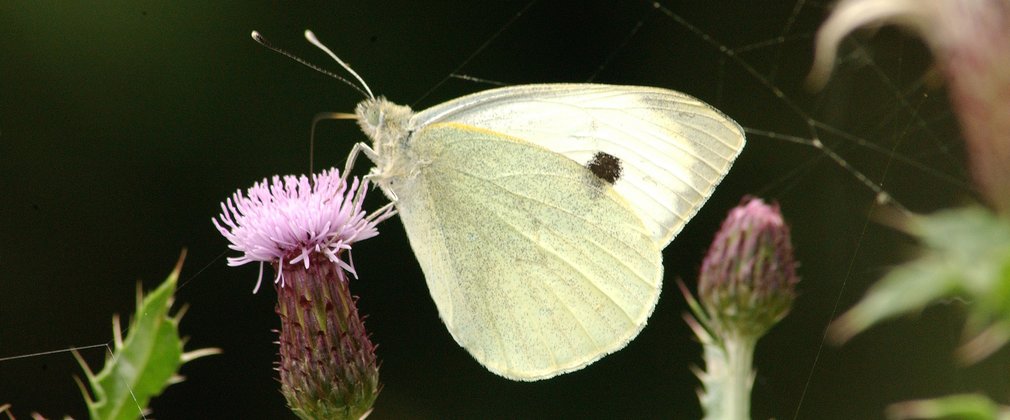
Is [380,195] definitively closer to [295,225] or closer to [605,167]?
[605,167]

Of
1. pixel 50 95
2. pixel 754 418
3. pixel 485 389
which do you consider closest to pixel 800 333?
pixel 754 418

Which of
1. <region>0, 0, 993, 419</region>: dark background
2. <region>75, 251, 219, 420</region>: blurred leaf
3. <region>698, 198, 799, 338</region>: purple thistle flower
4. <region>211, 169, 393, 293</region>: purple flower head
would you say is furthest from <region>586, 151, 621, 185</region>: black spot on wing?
<region>0, 0, 993, 419</region>: dark background

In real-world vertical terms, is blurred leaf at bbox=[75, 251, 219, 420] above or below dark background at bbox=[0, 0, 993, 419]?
below

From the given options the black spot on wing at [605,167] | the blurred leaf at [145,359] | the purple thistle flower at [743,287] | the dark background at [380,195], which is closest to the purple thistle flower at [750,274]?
the purple thistle flower at [743,287]

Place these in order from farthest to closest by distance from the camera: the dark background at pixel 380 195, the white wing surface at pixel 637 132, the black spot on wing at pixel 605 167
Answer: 1. the dark background at pixel 380 195
2. the black spot on wing at pixel 605 167
3. the white wing surface at pixel 637 132

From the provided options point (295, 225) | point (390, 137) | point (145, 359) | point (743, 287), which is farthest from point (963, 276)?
point (145, 359)

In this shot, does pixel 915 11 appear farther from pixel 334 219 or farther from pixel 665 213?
pixel 334 219

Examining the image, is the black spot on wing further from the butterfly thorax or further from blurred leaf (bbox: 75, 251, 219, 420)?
blurred leaf (bbox: 75, 251, 219, 420)

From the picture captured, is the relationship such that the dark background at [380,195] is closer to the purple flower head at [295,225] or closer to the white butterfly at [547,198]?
the white butterfly at [547,198]
